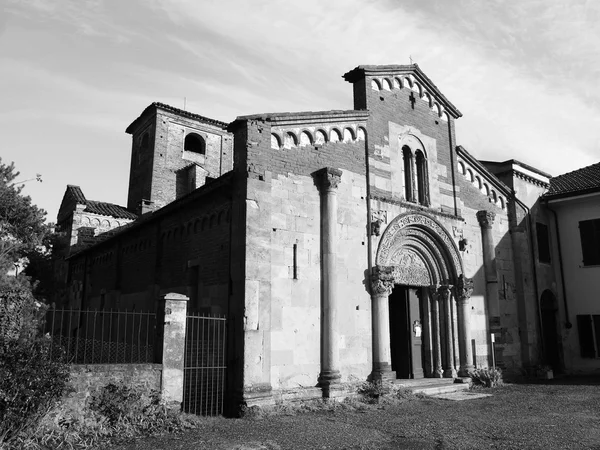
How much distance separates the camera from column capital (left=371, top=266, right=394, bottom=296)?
12.9 meters

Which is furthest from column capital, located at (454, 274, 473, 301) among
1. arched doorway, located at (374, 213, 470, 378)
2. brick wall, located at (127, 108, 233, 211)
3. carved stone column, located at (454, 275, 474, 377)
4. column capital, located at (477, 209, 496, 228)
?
brick wall, located at (127, 108, 233, 211)

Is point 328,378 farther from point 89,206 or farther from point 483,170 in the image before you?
point 89,206

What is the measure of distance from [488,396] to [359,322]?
409cm

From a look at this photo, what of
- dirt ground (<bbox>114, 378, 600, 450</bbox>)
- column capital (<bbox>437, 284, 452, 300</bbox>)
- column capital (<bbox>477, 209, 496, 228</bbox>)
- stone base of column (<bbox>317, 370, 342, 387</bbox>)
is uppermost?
column capital (<bbox>477, 209, 496, 228</bbox>)

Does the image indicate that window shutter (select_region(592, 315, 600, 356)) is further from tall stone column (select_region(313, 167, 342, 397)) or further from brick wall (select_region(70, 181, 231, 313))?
brick wall (select_region(70, 181, 231, 313))

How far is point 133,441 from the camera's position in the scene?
807cm

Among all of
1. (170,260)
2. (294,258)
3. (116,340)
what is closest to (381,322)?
(294,258)

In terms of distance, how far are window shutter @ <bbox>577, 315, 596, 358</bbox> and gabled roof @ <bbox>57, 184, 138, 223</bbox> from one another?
2292cm

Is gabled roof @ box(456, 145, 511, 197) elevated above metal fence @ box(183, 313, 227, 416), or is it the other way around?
gabled roof @ box(456, 145, 511, 197)

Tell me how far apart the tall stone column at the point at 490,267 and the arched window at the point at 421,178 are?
8.60 feet

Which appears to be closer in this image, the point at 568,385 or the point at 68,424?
the point at 68,424

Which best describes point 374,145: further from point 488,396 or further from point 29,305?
point 29,305

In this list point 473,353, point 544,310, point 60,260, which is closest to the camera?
point 473,353

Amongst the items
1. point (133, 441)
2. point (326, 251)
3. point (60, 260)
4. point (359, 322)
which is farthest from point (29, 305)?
point (60, 260)
